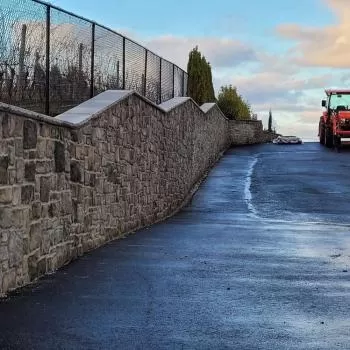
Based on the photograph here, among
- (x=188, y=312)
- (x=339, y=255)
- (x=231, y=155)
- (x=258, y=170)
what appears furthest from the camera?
(x=231, y=155)

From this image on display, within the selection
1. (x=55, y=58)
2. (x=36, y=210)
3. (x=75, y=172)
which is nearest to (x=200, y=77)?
(x=55, y=58)

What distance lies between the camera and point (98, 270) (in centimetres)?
846

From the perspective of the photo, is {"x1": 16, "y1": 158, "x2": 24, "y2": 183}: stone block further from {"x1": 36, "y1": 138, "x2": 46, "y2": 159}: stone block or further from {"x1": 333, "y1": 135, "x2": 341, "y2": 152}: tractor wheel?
{"x1": 333, "y1": 135, "x2": 341, "y2": 152}: tractor wheel

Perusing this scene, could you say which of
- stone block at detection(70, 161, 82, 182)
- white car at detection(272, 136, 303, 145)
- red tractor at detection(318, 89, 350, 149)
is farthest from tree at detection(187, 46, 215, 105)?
stone block at detection(70, 161, 82, 182)

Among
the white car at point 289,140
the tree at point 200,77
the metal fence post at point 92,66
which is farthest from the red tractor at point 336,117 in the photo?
the metal fence post at point 92,66

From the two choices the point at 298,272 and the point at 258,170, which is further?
the point at 258,170

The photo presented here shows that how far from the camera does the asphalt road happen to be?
5.54 meters

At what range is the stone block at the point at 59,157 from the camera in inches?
338

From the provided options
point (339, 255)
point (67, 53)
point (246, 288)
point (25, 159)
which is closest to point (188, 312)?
point (246, 288)

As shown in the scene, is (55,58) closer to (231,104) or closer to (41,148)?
(41,148)

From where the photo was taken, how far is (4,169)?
6.85 meters

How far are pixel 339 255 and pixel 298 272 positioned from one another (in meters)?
1.86

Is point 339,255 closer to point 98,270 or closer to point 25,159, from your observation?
point 98,270

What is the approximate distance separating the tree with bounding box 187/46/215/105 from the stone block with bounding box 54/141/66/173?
97.3 feet
